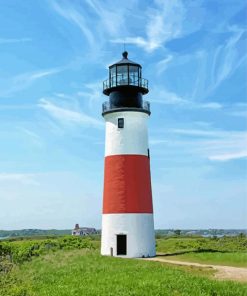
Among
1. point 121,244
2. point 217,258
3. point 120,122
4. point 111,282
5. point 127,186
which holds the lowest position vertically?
point 111,282

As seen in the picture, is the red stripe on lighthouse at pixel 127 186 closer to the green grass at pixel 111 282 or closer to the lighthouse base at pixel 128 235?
the lighthouse base at pixel 128 235

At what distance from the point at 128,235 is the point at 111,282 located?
11.5 meters

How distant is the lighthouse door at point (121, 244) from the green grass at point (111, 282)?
5119 mm

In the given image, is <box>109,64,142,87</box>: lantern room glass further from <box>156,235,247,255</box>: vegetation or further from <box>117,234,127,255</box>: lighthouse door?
<box>156,235,247,255</box>: vegetation

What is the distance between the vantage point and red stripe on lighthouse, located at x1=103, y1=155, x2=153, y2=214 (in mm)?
28859

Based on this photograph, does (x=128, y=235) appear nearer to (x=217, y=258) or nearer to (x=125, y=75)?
(x=217, y=258)

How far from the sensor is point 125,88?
1201 inches

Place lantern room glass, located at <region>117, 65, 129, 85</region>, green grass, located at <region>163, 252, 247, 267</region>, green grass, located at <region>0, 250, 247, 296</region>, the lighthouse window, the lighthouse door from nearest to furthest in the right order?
1. green grass, located at <region>0, 250, 247, 296</region>
2. green grass, located at <region>163, 252, 247, 267</region>
3. the lighthouse door
4. the lighthouse window
5. lantern room glass, located at <region>117, 65, 129, 85</region>

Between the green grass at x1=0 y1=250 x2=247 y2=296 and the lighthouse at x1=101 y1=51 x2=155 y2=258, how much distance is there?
527 cm

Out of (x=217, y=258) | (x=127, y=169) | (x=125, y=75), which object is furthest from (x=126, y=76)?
(x=217, y=258)

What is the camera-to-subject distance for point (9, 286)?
1759 centimetres

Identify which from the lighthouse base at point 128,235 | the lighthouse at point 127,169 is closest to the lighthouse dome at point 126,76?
the lighthouse at point 127,169

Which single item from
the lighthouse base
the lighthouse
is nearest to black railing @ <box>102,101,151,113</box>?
the lighthouse

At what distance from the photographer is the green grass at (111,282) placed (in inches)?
612
